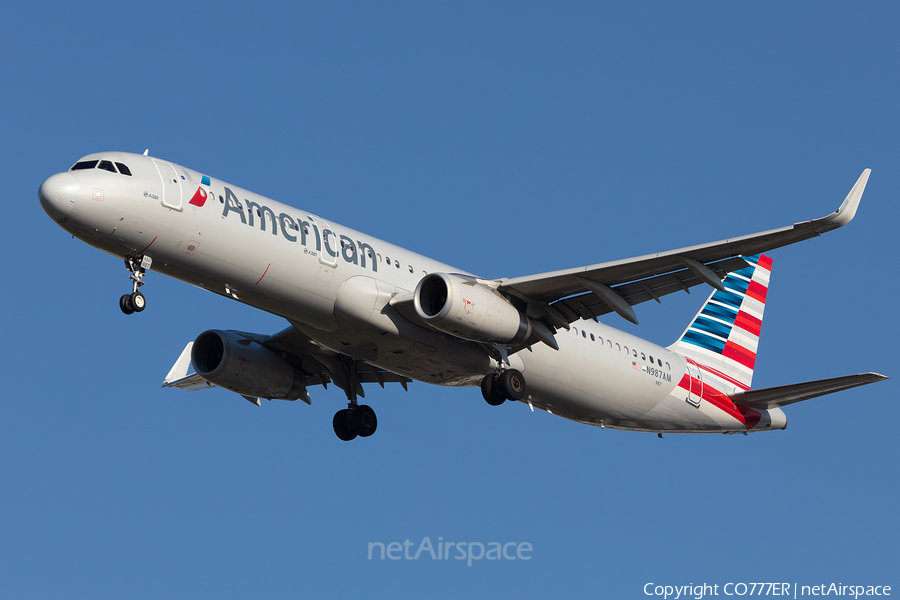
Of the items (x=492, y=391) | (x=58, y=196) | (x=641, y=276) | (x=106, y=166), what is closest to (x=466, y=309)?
(x=492, y=391)

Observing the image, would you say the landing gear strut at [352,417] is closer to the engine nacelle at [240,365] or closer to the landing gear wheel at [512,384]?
the engine nacelle at [240,365]

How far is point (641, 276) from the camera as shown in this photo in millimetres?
26297

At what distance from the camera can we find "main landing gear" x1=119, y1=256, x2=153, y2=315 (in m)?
23.7

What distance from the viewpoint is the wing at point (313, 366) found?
103 feet

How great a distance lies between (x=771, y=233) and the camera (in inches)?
925

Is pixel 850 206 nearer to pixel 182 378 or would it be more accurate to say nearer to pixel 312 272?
pixel 312 272

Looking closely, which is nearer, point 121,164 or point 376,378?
point 121,164

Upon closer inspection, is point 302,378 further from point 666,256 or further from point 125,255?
point 666,256

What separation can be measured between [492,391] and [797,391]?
10.2m

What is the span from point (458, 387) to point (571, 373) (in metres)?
3.43

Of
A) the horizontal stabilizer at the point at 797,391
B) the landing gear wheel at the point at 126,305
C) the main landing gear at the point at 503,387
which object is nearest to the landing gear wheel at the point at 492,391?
the main landing gear at the point at 503,387

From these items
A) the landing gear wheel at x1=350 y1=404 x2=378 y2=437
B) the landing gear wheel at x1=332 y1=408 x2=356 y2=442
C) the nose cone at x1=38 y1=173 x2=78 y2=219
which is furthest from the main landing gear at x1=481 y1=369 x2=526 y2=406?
the nose cone at x1=38 y1=173 x2=78 y2=219

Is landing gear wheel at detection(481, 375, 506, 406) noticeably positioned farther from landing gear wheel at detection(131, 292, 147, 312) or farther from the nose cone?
the nose cone

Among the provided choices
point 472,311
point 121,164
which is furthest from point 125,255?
point 472,311
